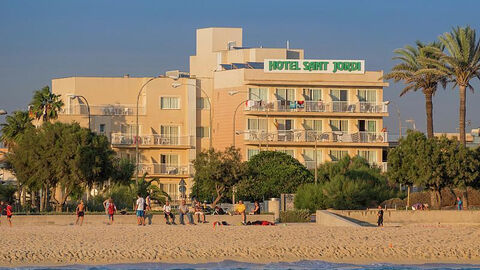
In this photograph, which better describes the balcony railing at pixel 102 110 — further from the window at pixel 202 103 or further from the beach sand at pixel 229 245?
the beach sand at pixel 229 245

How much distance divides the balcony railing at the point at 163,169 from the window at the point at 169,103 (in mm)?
4659

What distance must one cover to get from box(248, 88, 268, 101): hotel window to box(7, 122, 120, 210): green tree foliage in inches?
912

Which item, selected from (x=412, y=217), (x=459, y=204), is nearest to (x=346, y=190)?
(x=459, y=204)

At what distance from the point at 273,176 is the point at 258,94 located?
11.7 meters

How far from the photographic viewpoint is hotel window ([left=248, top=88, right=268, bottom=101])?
8075 centimetres

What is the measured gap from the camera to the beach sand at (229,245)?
33875 mm

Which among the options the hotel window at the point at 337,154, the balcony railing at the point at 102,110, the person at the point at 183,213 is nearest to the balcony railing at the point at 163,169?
the balcony railing at the point at 102,110

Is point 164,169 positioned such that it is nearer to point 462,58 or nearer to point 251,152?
point 251,152

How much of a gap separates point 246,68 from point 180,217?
36.3 meters

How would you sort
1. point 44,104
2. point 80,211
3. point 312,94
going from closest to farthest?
point 80,211 → point 44,104 → point 312,94

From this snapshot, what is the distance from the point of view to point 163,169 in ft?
266

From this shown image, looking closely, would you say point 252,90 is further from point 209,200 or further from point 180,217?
point 180,217

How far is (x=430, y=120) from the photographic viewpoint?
2689 inches

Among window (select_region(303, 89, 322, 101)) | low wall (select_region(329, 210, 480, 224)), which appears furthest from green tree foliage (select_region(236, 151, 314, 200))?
low wall (select_region(329, 210, 480, 224))
